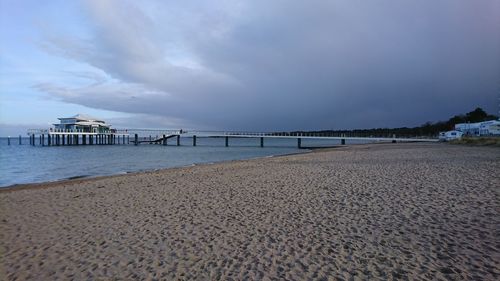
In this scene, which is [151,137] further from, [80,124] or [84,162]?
[84,162]

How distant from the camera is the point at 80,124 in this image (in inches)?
3140

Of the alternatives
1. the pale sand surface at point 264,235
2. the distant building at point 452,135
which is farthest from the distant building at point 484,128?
the pale sand surface at point 264,235

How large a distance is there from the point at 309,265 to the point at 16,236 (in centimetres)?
554

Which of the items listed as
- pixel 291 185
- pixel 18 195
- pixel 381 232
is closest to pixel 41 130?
pixel 18 195

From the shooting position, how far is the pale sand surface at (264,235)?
409cm

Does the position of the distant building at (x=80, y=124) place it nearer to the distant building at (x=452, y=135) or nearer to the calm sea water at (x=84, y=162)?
the calm sea water at (x=84, y=162)

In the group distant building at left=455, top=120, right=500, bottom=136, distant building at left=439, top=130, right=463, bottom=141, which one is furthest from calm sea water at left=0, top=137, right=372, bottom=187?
distant building at left=455, top=120, right=500, bottom=136

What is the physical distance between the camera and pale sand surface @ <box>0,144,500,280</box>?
4094mm

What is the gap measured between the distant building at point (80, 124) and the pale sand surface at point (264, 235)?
78.5 metres

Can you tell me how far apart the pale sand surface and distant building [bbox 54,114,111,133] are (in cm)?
7846

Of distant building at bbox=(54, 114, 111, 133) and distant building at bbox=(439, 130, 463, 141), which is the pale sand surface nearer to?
distant building at bbox=(439, 130, 463, 141)

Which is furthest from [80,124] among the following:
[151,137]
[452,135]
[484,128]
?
[484,128]

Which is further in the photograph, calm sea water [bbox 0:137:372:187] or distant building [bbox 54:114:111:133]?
distant building [bbox 54:114:111:133]

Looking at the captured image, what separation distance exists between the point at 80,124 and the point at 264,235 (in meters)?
85.7
